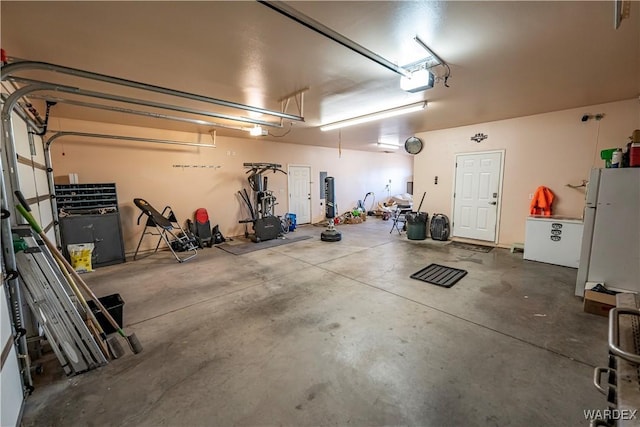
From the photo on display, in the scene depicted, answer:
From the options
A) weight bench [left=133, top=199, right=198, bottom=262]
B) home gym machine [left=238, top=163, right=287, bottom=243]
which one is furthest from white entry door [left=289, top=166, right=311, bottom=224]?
weight bench [left=133, top=199, right=198, bottom=262]

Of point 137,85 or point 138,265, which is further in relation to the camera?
point 138,265

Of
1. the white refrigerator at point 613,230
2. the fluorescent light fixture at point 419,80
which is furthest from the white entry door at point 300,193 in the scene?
the white refrigerator at point 613,230

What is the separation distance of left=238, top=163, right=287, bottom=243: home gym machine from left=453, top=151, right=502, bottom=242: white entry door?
4353 millimetres

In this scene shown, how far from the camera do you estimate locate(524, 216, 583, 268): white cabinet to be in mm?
4172

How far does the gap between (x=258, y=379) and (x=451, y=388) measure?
1.39 metres

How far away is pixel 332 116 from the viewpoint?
15.9ft

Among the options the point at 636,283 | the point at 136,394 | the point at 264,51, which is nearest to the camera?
the point at 136,394

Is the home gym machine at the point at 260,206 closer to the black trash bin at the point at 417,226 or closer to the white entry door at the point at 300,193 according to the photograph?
the white entry door at the point at 300,193

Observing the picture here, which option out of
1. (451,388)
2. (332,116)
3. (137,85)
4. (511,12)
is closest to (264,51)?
(137,85)

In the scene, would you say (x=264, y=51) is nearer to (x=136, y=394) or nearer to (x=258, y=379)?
(x=258, y=379)

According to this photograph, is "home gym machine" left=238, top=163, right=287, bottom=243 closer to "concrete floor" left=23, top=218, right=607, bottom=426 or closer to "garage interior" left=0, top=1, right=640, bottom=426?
"garage interior" left=0, top=1, right=640, bottom=426

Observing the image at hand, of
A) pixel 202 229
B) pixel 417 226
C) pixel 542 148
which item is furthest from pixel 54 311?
pixel 542 148

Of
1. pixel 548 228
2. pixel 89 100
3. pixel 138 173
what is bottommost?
pixel 548 228

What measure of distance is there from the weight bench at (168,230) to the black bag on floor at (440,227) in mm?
5409
